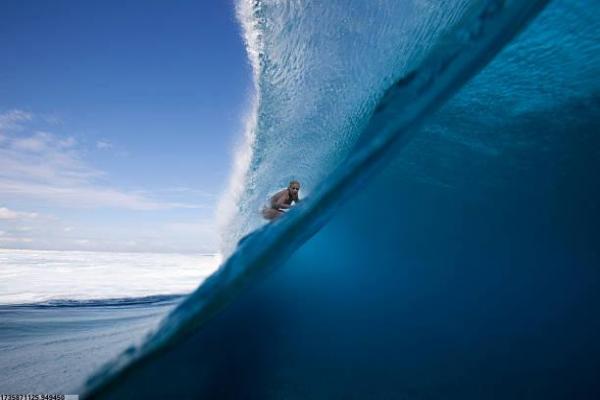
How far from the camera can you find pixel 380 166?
3.28 meters

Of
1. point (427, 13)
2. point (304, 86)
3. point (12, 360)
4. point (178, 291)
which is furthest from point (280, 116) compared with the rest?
point (178, 291)

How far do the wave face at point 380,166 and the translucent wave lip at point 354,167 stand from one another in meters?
0.01

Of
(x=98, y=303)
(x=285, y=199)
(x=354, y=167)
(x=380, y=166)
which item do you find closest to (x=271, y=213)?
(x=285, y=199)

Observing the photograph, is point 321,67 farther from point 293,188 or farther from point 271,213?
point 271,213

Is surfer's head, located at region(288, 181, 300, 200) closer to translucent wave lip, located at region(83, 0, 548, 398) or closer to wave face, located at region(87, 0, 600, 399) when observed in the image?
wave face, located at region(87, 0, 600, 399)

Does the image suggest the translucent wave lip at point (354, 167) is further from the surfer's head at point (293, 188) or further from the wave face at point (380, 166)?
the surfer's head at point (293, 188)

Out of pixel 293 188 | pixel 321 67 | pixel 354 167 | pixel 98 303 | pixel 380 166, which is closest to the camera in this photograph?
pixel 354 167

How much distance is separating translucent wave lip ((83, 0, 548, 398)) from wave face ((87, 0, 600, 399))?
0.03 ft

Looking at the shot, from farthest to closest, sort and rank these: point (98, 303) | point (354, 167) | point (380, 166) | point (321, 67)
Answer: point (98, 303) < point (321, 67) < point (380, 166) < point (354, 167)

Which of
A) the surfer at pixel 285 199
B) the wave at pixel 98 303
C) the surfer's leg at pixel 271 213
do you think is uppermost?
the surfer at pixel 285 199

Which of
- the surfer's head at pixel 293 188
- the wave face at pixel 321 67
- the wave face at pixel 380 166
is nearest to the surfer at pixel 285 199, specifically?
the surfer's head at pixel 293 188

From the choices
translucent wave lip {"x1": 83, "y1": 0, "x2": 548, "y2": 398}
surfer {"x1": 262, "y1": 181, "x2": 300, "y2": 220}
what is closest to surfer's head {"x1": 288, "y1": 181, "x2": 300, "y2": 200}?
surfer {"x1": 262, "y1": 181, "x2": 300, "y2": 220}

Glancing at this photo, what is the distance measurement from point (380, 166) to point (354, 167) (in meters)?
0.88

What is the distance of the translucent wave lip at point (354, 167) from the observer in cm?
196
